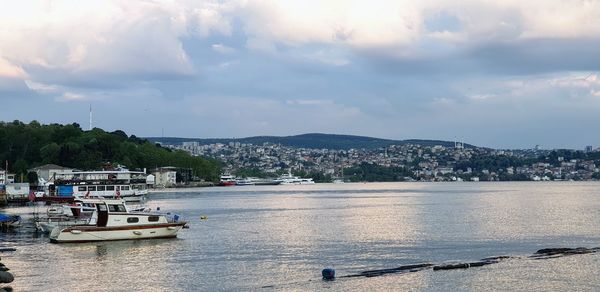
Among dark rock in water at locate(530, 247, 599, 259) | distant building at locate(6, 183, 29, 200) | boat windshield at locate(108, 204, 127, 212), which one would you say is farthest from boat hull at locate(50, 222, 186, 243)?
distant building at locate(6, 183, 29, 200)

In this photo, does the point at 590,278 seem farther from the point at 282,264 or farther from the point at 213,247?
the point at 213,247

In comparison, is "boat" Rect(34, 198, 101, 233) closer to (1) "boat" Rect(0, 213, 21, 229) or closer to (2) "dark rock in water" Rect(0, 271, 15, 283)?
(1) "boat" Rect(0, 213, 21, 229)

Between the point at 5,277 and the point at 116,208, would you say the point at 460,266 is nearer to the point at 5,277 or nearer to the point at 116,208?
the point at 5,277

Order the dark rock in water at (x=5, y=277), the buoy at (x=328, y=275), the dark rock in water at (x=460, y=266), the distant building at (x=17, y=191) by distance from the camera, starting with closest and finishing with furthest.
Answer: the dark rock in water at (x=5, y=277), the buoy at (x=328, y=275), the dark rock in water at (x=460, y=266), the distant building at (x=17, y=191)

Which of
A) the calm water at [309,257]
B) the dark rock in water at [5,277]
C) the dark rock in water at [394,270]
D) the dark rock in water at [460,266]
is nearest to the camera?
the dark rock in water at [5,277]

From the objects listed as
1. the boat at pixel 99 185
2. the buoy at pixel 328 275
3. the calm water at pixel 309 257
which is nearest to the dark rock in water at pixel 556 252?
the calm water at pixel 309 257

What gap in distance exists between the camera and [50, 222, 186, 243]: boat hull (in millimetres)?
62312

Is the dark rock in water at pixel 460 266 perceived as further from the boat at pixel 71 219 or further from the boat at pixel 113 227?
the boat at pixel 71 219

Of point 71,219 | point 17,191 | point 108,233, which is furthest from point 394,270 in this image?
point 17,191

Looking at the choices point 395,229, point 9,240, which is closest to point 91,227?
point 9,240

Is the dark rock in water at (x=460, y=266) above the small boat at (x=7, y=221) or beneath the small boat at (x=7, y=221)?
beneath

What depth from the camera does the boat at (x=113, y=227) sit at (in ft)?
205

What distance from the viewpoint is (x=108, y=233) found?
6328 centimetres

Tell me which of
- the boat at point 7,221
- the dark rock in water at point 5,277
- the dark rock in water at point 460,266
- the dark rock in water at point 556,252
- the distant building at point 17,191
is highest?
the distant building at point 17,191
